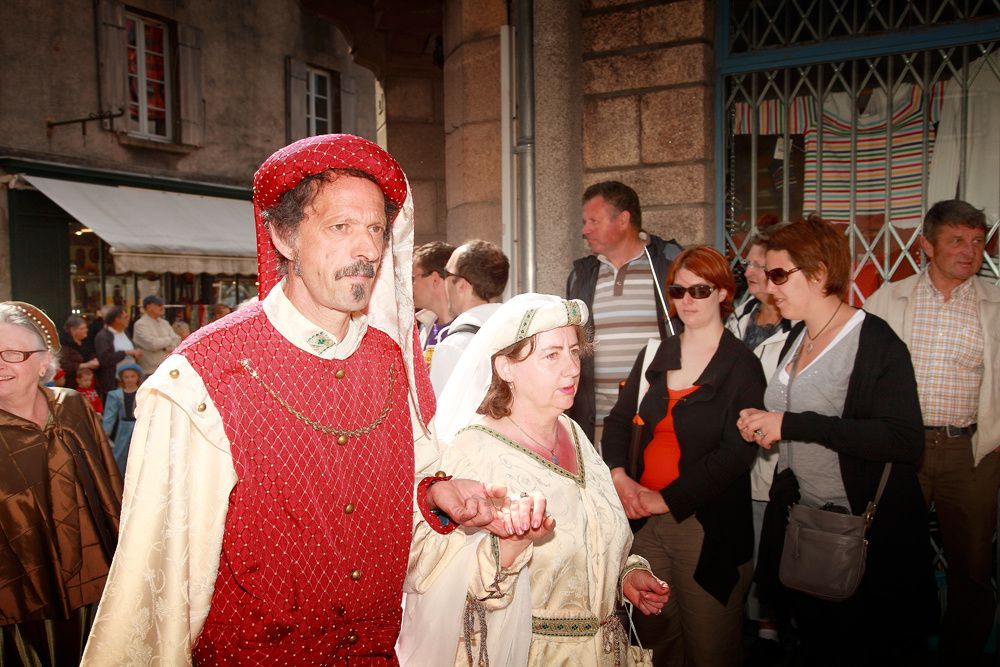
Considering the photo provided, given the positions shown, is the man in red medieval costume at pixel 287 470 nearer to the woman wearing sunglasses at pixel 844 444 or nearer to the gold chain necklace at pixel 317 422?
the gold chain necklace at pixel 317 422

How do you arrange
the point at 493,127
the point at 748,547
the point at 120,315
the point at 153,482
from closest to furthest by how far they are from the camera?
the point at 153,482 < the point at 748,547 < the point at 493,127 < the point at 120,315

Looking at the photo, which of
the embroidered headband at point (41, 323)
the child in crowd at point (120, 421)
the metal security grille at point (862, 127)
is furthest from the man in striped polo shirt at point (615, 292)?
the child in crowd at point (120, 421)

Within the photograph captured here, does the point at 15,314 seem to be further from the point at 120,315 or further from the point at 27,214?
the point at 27,214

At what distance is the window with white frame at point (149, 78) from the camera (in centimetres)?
1423

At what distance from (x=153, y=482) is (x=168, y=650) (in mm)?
332

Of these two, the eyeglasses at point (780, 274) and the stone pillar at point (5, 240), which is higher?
the stone pillar at point (5, 240)

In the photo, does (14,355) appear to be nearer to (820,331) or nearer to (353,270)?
(353,270)

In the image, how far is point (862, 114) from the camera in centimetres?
460

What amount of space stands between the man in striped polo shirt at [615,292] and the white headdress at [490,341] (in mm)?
1665

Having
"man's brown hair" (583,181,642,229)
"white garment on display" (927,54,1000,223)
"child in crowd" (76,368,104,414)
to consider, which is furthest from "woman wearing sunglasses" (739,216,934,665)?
"child in crowd" (76,368,104,414)

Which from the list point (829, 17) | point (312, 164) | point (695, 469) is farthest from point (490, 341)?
point (829, 17)

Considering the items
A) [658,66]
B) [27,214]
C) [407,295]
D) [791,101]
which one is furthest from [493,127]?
[27,214]

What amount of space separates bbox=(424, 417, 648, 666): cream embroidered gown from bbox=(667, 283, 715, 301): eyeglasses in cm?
127

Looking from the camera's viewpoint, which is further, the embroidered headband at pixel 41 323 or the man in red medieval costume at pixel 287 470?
the embroidered headband at pixel 41 323
